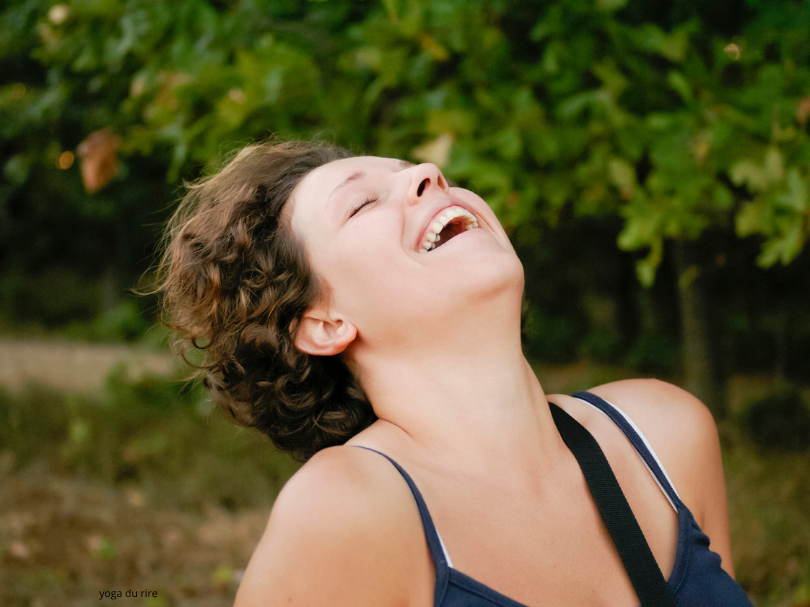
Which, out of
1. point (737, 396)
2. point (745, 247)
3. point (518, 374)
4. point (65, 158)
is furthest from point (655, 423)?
point (737, 396)

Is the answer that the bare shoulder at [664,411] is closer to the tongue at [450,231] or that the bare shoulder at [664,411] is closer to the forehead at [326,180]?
the tongue at [450,231]

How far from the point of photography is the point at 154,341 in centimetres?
926

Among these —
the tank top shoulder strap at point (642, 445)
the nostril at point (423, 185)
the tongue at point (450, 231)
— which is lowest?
the tank top shoulder strap at point (642, 445)

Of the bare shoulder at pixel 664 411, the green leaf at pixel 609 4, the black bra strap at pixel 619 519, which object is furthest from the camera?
the green leaf at pixel 609 4

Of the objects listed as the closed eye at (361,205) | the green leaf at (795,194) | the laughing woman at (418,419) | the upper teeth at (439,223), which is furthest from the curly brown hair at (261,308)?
the green leaf at (795,194)

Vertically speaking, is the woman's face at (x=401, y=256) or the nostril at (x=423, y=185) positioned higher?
the nostril at (x=423, y=185)

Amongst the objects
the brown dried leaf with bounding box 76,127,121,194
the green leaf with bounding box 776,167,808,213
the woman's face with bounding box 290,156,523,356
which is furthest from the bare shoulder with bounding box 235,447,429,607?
the brown dried leaf with bounding box 76,127,121,194

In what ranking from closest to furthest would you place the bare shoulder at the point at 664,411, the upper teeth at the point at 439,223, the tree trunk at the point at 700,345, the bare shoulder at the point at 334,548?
the bare shoulder at the point at 334,548
the upper teeth at the point at 439,223
the bare shoulder at the point at 664,411
the tree trunk at the point at 700,345

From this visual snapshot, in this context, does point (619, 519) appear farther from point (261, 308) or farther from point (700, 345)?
point (700, 345)

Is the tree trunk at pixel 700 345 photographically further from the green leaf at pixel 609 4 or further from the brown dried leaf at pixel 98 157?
the brown dried leaf at pixel 98 157

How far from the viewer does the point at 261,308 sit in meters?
1.52

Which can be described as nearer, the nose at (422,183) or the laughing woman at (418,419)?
the laughing woman at (418,419)

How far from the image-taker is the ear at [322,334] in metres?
1.41

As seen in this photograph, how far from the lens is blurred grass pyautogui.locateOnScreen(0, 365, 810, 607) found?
3137mm
